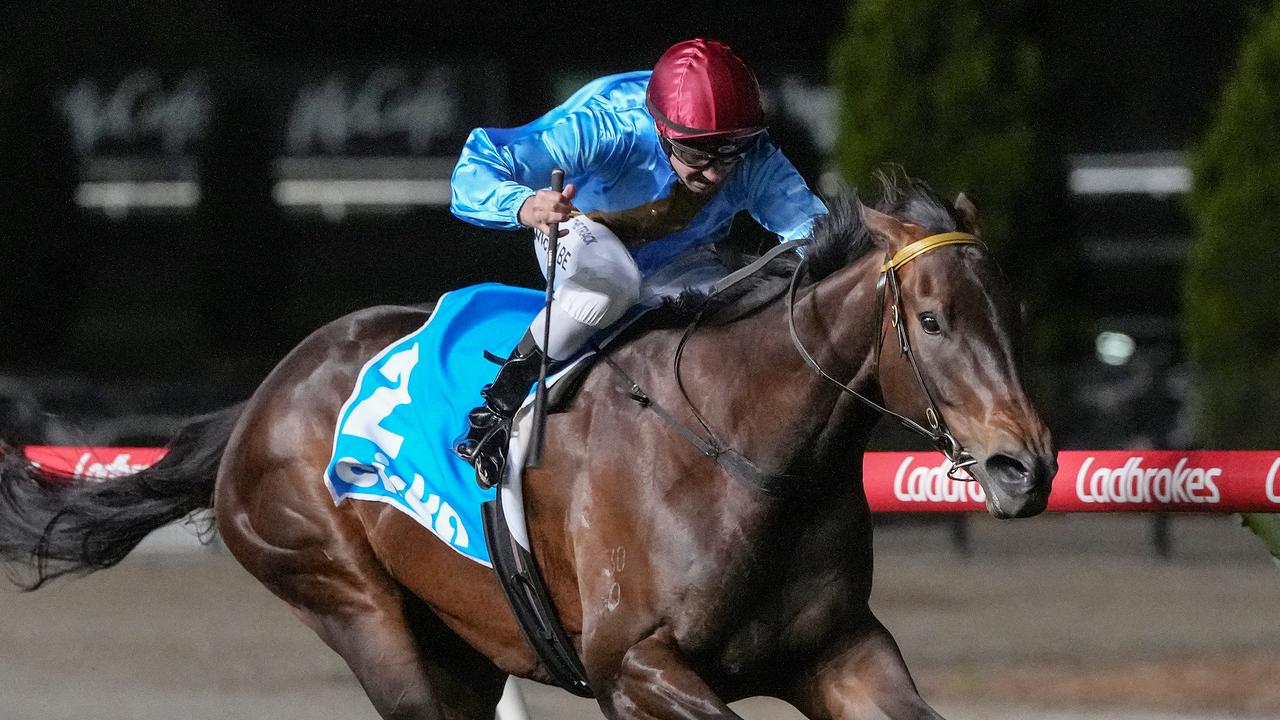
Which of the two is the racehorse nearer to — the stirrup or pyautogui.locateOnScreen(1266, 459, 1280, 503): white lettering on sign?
the stirrup

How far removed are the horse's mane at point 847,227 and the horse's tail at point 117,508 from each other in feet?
5.18

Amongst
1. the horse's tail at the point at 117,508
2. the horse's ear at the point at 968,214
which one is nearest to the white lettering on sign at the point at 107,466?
the horse's tail at the point at 117,508

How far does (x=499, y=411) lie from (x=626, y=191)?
1.70 feet

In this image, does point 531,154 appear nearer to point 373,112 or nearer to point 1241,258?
point 1241,258

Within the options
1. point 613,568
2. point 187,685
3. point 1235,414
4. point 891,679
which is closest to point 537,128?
point 613,568

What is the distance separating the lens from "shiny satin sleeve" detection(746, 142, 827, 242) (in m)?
3.77

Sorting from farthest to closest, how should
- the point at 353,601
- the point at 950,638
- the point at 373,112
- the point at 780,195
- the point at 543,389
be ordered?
the point at 373,112
the point at 950,638
the point at 353,601
the point at 780,195
the point at 543,389

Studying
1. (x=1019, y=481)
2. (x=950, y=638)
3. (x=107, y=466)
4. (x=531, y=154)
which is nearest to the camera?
(x=1019, y=481)

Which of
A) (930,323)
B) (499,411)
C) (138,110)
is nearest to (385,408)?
(499,411)

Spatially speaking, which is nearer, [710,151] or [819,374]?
[819,374]

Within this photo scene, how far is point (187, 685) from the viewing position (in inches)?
258

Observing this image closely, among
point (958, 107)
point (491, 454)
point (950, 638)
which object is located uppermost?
point (491, 454)

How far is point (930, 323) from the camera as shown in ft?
9.82

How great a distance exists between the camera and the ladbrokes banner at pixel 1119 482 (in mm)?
4191
